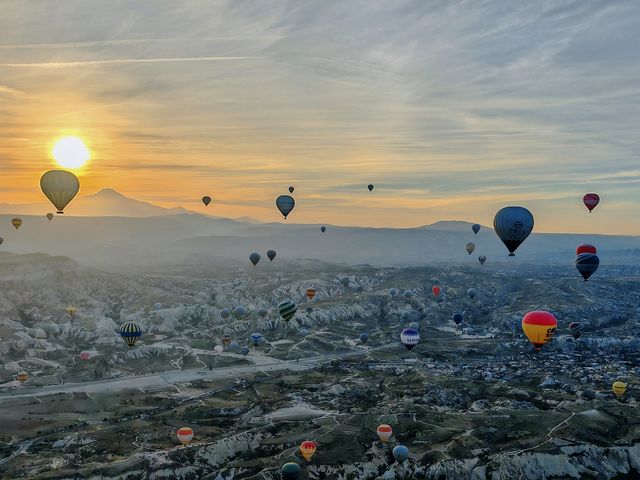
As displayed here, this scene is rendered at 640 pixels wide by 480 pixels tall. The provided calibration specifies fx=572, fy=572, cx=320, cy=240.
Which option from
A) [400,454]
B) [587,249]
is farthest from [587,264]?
[400,454]

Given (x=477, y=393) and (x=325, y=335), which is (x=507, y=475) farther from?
(x=325, y=335)

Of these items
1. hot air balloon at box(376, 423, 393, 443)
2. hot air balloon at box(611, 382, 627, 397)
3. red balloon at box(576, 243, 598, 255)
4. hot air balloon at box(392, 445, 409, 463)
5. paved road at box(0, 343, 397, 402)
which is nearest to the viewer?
hot air balloon at box(392, 445, 409, 463)

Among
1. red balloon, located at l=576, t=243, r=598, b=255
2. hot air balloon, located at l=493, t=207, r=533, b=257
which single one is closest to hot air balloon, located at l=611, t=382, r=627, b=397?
red balloon, located at l=576, t=243, r=598, b=255

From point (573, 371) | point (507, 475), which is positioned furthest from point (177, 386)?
point (573, 371)

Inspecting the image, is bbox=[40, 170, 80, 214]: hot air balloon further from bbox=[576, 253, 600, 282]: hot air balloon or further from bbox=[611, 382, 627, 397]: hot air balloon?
bbox=[611, 382, 627, 397]: hot air balloon

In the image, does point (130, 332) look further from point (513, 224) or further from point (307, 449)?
point (513, 224)

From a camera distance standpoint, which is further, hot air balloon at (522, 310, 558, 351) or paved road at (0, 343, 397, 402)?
paved road at (0, 343, 397, 402)
